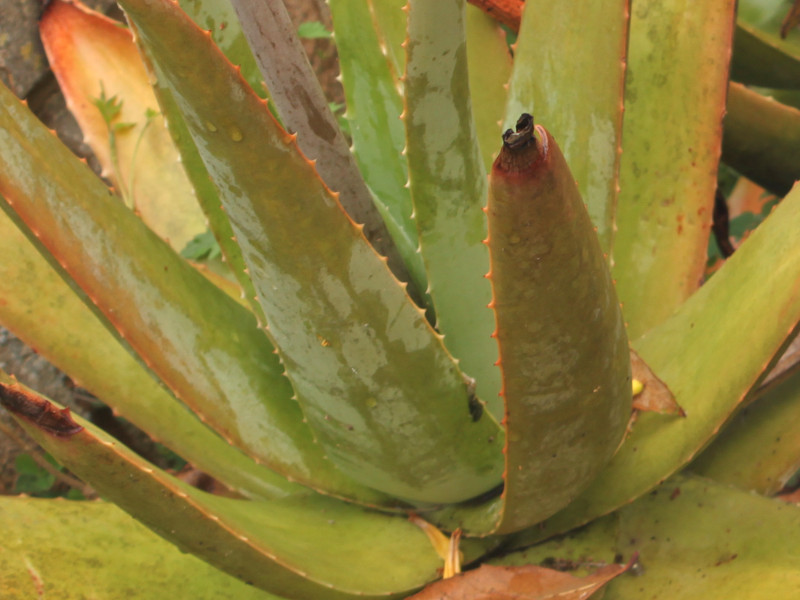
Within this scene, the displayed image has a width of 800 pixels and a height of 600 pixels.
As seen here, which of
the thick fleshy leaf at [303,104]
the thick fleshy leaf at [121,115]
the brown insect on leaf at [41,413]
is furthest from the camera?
the thick fleshy leaf at [121,115]

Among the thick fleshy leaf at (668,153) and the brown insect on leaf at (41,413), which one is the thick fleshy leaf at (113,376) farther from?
the thick fleshy leaf at (668,153)

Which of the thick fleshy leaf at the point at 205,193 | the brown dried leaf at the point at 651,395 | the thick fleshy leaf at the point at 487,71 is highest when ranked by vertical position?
the thick fleshy leaf at the point at 205,193

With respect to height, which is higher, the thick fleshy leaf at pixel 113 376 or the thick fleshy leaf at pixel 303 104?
the thick fleshy leaf at pixel 303 104

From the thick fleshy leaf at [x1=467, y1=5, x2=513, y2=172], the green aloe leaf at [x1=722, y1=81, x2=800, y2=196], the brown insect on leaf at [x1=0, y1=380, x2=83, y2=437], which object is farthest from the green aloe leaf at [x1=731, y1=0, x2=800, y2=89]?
the brown insect on leaf at [x1=0, y1=380, x2=83, y2=437]

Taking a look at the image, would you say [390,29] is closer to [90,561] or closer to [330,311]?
[330,311]

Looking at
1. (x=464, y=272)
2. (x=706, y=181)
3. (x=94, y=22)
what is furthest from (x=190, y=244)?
(x=706, y=181)

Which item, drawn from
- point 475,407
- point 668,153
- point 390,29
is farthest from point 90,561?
point 668,153

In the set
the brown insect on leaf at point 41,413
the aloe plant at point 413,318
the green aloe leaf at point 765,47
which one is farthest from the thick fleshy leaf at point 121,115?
the green aloe leaf at point 765,47
